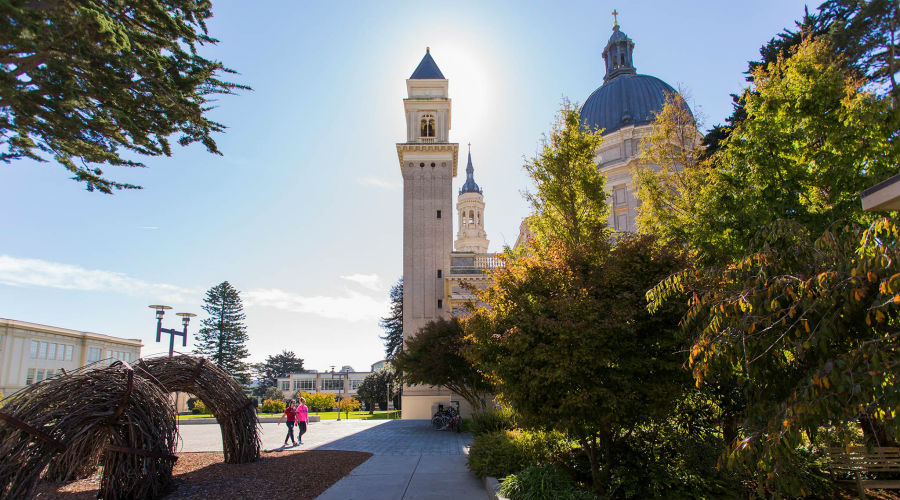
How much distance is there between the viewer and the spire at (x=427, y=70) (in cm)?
4438

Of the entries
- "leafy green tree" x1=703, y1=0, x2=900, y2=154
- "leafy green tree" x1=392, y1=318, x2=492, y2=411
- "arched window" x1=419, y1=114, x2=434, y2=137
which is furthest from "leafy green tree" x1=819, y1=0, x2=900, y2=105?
"arched window" x1=419, y1=114, x2=434, y2=137

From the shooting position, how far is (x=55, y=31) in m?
8.84

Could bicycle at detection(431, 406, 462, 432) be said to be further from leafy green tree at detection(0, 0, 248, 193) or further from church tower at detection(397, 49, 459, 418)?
leafy green tree at detection(0, 0, 248, 193)

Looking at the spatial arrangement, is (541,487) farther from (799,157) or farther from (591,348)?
(799,157)

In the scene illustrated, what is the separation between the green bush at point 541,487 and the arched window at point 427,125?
37293 mm

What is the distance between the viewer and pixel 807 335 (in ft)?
17.8

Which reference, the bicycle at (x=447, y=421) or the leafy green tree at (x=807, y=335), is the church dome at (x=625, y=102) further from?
the leafy green tree at (x=807, y=335)

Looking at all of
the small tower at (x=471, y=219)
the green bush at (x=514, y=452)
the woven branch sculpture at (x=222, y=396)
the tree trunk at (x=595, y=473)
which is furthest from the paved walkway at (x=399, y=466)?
the small tower at (x=471, y=219)

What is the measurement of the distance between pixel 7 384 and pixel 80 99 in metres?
60.0

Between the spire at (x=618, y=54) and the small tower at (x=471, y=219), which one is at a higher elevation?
the spire at (x=618, y=54)

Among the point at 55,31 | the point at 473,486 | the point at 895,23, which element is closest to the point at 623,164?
the point at 895,23

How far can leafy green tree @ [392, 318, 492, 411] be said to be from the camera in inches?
963

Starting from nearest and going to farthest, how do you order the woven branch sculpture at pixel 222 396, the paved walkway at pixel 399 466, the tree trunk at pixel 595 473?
1. the tree trunk at pixel 595 473
2. the paved walkway at pixel 399 466
3. the woven branch sculpture at pixel 222 396

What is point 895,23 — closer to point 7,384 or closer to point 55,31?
point 55,31
